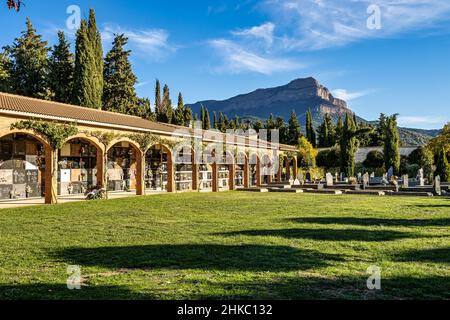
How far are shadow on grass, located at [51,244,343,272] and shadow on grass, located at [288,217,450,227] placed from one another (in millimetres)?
4004

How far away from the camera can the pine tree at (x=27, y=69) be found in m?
36.6

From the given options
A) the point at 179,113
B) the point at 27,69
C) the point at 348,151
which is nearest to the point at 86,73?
the point at 27,69

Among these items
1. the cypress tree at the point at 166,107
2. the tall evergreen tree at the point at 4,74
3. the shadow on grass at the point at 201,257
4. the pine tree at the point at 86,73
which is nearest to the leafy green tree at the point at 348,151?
the cypress tree at the point at 166,107

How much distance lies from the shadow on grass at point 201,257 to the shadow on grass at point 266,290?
743 millimetres

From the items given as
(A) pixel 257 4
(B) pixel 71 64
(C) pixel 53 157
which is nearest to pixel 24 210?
(C) pixel 53 157

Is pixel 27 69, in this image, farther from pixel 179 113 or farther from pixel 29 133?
pixel 29 133

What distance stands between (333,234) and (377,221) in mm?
2817

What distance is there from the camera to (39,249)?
23.7 ft

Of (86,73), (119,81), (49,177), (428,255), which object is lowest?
(428,255)

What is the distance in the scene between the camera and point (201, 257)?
6387 millimetres

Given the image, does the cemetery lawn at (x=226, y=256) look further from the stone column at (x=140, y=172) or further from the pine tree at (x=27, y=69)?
the pine tree at (x=27, y=69)

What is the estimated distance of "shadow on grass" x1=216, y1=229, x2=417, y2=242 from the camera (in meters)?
8.14

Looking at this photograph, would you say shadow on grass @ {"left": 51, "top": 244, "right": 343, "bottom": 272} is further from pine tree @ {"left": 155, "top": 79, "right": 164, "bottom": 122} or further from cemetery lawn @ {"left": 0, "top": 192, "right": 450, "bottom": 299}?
pine tree @ {"left": 155, "top": 79, "right": 164, "bottom": 122}
